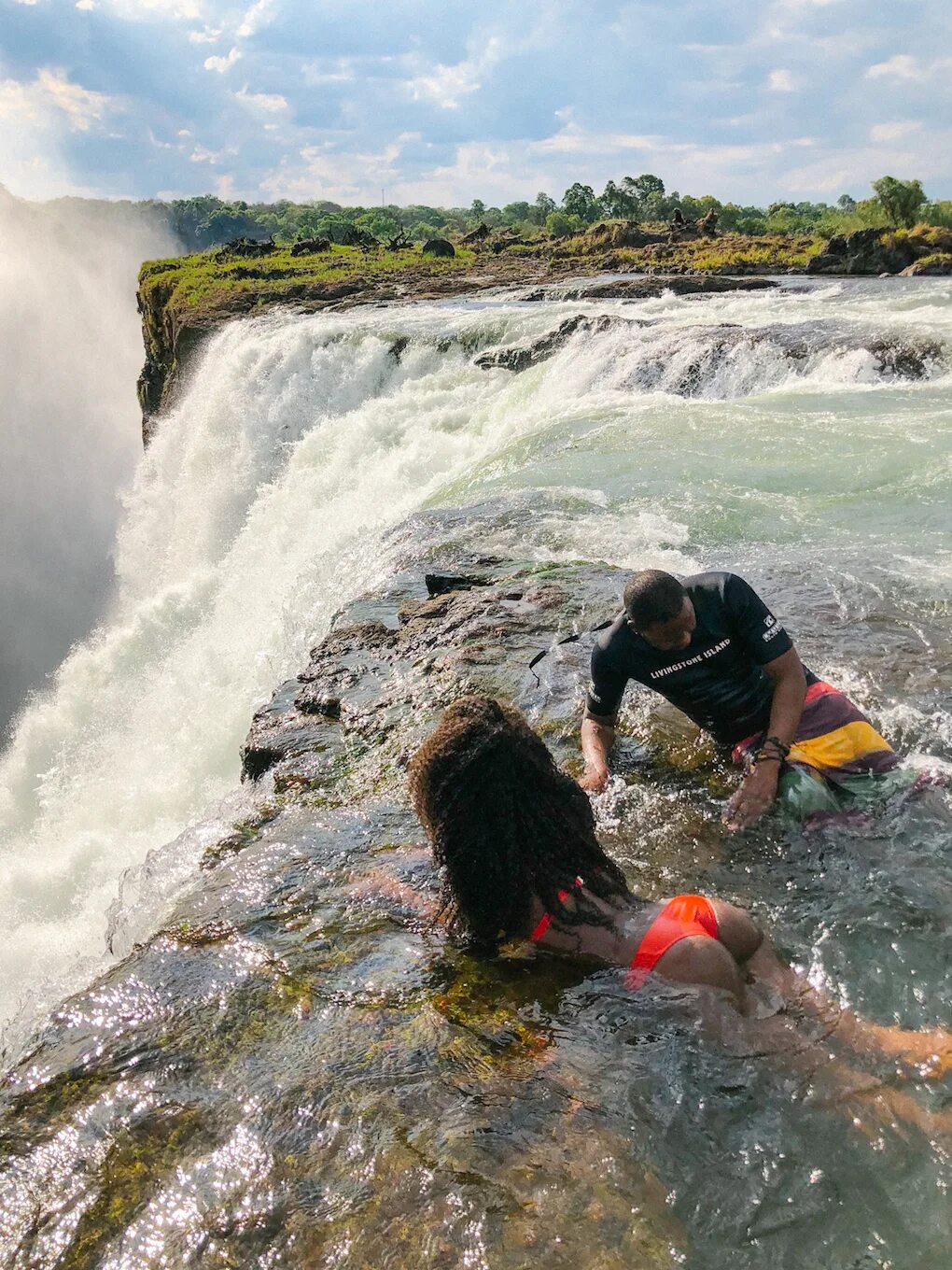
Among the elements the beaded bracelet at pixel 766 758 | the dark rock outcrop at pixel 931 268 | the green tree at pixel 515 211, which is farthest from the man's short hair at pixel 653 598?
the green tree at pixel 515 211

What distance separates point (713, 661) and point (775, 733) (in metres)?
0.38

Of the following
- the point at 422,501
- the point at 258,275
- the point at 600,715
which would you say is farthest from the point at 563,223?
the point at 600,715

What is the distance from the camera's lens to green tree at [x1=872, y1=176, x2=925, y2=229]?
3762 cm

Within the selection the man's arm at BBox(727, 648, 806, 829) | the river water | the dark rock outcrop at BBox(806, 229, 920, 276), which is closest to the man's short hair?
the man's arm at BBox(727, 648, 806, 829)

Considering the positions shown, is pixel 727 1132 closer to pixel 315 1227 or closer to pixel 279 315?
pixel 315 1227

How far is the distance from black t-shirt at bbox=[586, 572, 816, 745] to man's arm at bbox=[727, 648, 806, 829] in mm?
74

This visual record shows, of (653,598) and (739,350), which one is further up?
(739,350)

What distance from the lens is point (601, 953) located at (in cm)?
271

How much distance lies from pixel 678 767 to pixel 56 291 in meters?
66.9

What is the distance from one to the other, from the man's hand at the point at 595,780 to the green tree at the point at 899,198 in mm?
40869

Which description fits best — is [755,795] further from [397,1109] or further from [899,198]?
[899,198]

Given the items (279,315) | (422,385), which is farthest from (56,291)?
(422,385)

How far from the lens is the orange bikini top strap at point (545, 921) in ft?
8.90

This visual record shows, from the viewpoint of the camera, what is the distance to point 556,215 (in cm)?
7975
